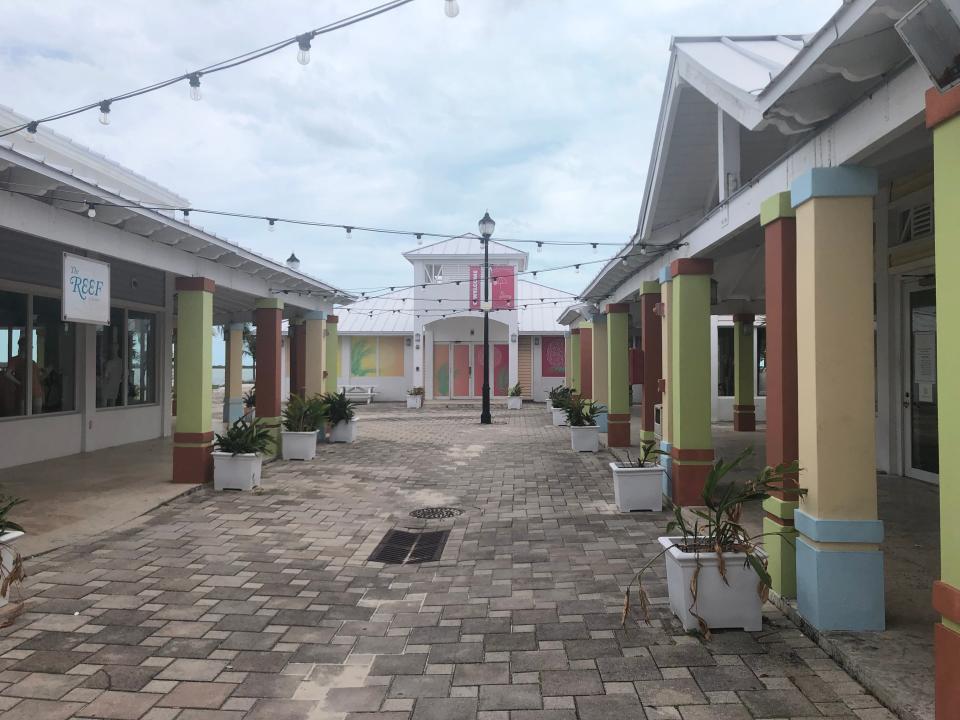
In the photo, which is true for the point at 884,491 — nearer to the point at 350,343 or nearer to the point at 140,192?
the point at 140,192

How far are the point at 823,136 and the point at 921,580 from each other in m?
3.14

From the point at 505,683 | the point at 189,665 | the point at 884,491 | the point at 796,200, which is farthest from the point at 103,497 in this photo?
the point at 884,491

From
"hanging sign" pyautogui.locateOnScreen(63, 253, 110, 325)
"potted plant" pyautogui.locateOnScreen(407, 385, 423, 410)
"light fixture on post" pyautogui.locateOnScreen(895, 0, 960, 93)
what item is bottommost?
"potted plant" pyautogui.locateOnScreen(407, 385, 423, 410)

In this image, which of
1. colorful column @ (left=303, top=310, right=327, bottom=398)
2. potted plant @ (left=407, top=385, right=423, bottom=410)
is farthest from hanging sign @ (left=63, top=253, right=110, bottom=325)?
potted plant @ (left=407, top=385, right=423, bottom=410)

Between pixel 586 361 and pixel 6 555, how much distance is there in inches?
544

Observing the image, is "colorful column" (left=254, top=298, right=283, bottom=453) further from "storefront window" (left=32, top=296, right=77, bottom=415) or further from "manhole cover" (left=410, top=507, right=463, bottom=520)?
"manhole cover" (left=410, top=507, right=463, bottom=520)

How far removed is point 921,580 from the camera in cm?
443

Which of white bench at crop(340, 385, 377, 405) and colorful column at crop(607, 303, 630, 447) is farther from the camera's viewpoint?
white bench at crop(340, 385, 377, 405)

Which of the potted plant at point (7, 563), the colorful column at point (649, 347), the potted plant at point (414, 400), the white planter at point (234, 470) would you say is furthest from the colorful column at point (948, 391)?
the potted plant at point (414, 400)

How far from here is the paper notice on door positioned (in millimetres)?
7362

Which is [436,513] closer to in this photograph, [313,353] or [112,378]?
[313,353]

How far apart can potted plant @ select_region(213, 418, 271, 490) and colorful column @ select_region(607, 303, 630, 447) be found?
249 inches

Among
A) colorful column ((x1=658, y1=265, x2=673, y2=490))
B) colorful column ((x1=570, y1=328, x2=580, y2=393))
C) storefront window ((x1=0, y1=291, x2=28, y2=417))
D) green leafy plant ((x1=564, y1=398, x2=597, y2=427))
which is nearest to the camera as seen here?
colorful column ((x1=658, y1=265, x2=673, y2=490))

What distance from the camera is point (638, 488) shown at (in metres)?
6.96
